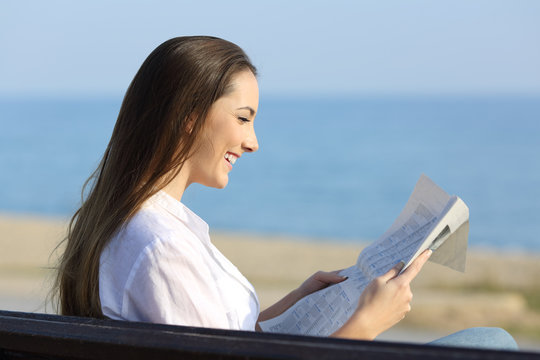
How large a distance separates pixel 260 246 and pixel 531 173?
3298 cm

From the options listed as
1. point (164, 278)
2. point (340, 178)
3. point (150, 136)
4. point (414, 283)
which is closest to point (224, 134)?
point (150, 136)

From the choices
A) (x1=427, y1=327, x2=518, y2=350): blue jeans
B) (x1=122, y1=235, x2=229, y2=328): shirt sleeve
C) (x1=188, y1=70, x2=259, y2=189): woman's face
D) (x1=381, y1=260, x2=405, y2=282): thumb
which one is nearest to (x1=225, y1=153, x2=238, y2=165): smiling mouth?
(x1=188, y1=70, x2=259, y2=189): woman's face

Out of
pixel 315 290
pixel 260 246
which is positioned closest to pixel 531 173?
pixel 260 246

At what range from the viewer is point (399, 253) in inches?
74.1

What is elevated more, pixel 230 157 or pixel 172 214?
pixel 230 157

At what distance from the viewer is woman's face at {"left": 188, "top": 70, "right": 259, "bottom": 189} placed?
189cm

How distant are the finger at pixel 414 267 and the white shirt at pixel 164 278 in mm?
375

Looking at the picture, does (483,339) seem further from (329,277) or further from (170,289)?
(170,289)

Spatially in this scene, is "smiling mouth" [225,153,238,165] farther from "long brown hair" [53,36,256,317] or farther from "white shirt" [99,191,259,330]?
"white shirt" [99,191,259,330]

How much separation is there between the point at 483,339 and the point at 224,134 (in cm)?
77

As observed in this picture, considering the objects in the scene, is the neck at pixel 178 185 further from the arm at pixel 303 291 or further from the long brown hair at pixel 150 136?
the arm at pixel 303 291

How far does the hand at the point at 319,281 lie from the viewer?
208 centimetres

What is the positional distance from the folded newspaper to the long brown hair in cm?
50

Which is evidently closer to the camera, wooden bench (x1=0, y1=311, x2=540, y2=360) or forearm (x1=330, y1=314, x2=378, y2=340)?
wooden bench (x1=0, y1=311, x2=540, y2=360)
